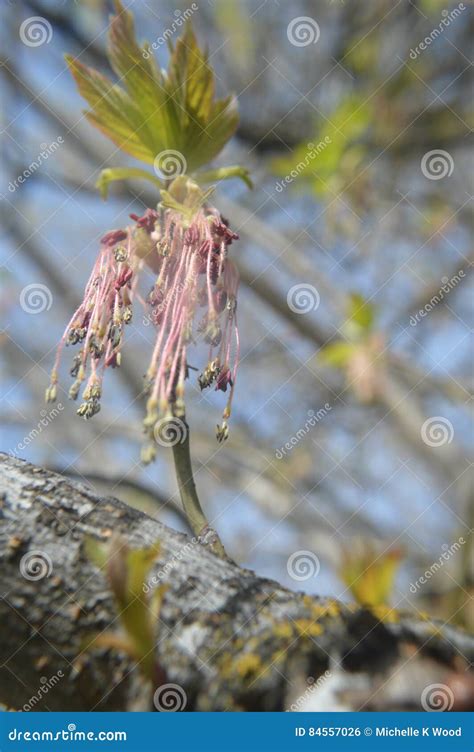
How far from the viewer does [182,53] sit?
2.95 ft

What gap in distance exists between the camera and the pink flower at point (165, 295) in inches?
33.7
